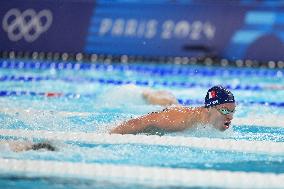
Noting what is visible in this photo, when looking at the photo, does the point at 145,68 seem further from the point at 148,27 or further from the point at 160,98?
the point at 160,98

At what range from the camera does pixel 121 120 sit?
544 cm

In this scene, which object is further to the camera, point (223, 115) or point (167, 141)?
point (223, 115)

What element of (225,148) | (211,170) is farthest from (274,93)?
(211,170)

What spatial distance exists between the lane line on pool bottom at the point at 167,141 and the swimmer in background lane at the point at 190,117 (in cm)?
14

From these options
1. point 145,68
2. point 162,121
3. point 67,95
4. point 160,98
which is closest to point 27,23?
point 145,68

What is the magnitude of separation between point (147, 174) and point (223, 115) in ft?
3.79

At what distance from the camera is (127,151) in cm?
412

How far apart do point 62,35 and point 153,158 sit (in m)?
6.65

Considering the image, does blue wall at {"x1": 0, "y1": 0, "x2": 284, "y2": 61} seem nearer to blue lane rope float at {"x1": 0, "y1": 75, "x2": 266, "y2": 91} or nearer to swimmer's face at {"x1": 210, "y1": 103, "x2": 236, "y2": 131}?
blue lane rope float at {"x1": 0, "y1": 75, "x2": 266, "y2": 91}

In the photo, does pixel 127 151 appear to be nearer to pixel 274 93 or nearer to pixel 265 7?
pixel 274 93

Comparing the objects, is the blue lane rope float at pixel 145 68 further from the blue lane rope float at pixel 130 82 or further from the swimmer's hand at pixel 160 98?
the swimmer's hand at pixel 160 98

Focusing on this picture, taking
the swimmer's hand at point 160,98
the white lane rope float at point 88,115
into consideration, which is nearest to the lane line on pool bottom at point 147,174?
the white lane rope float at point 88,115

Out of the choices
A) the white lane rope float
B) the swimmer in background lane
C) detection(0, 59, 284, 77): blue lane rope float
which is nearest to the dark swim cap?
the swimmer in background lane

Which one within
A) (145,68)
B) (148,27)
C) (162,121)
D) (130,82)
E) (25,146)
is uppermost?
(148,27)
